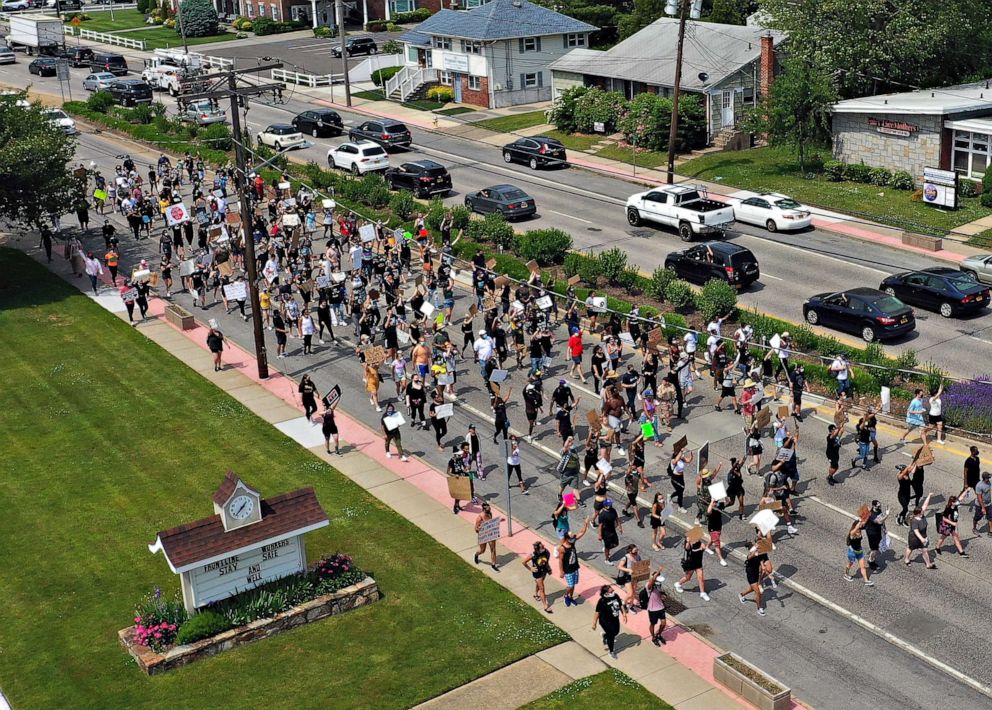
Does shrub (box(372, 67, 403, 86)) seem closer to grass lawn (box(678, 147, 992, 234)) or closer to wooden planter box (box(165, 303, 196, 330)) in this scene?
grass lawn (box(678, 147, 992, 234))

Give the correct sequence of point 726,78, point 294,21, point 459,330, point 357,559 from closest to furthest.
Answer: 1. point 357,559
2. point 459,330
3. point 726,78
4. point 294,21

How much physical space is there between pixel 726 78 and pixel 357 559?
143 ft

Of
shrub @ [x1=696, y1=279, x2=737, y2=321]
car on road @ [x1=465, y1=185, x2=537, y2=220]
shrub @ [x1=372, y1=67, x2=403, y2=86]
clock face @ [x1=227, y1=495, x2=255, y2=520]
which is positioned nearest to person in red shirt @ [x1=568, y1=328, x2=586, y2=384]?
shrub @ [x1=696, y1=279, x2=737, y2=321]

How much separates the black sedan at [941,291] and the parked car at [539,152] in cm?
2424

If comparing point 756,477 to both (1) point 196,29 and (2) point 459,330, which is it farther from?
(1) point 196,29

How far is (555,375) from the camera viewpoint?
36.0 metres

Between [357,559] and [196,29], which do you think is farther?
[196,29]

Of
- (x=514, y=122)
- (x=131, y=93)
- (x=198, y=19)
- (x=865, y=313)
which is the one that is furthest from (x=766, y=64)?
(x=198, y=19)

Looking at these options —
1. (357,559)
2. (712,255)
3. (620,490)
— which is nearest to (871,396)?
(620,490)

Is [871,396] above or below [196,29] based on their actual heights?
below

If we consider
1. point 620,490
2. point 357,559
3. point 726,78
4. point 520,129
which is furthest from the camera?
point 520,129

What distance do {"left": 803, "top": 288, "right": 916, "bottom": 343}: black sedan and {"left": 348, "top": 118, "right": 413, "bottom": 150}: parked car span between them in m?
31.8

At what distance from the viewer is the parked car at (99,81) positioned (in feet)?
280

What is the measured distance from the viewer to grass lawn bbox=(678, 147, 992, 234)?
5003cm
